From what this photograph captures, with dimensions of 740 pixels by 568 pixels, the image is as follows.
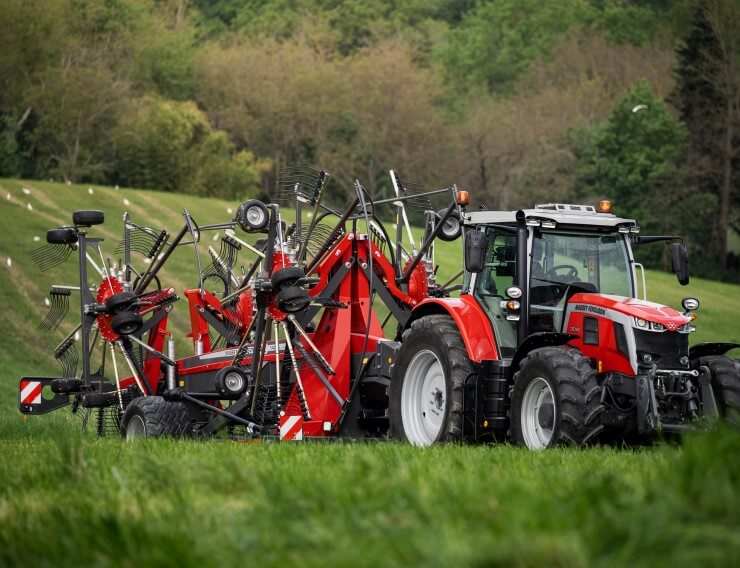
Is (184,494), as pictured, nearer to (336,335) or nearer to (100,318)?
(336,335)

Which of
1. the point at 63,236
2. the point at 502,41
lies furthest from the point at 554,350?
the point at 502,41

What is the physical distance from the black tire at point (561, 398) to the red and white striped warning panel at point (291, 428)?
8.68ft

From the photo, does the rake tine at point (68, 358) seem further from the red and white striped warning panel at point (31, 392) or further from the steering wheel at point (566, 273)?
the steering wheel at point (566, 273)

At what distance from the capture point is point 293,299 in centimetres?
1366

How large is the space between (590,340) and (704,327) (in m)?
27.6

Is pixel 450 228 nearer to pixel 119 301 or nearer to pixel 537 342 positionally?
pixel 119 301

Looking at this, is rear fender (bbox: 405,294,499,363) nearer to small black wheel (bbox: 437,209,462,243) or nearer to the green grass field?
small black wheel (bbox: 437,209,462,243)

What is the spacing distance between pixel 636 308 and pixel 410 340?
235cm

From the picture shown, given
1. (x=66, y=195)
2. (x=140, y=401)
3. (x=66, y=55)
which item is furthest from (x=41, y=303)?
(x=66, y=55)

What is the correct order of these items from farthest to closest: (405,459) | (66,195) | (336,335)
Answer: (66,195) < (336,335) < (405,459)

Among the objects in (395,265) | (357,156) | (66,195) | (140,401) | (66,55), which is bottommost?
(140,401)

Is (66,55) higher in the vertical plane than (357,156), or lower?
higher

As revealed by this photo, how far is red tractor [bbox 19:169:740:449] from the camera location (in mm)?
11281

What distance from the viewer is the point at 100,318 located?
15953 mm
